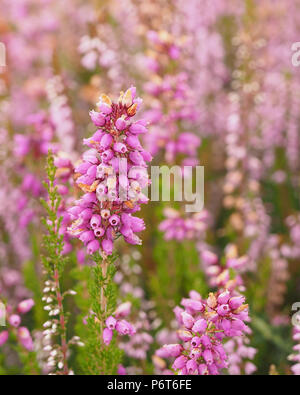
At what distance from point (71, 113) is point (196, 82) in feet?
5.79

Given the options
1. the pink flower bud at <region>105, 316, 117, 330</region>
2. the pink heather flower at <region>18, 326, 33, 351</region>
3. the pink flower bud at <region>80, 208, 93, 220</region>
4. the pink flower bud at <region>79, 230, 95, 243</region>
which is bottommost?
the pink heather flower at <region>18, 326, 33, 351</region>

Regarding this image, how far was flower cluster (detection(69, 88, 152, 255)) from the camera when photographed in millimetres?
2014

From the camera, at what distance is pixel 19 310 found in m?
2.58

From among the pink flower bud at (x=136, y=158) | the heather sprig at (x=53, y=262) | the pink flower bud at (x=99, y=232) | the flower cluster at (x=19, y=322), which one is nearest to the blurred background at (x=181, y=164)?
the flower cluster at (x=19, y=322)

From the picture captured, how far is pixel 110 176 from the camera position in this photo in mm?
2002

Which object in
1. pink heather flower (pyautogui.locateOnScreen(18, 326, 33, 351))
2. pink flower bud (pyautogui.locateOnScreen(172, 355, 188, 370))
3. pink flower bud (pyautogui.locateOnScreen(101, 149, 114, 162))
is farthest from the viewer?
pink heather flower (pyautogui.locateOnScreen(18, 326, 33, 351))

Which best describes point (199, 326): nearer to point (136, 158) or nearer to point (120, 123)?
point (136, 158)

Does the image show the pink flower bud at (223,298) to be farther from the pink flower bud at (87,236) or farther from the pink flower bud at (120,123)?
the pink flower bud at (120,123)

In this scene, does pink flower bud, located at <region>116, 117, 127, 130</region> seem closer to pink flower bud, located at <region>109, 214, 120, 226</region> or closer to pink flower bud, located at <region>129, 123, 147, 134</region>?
pink flower bud, located at <region>129, 123, 147, 134</region>

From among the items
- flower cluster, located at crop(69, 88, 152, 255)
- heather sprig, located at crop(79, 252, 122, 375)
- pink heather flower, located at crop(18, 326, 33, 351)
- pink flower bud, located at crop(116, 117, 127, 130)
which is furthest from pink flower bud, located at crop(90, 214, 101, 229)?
pink heather flower, located at crop(18, 326, 33, 351)

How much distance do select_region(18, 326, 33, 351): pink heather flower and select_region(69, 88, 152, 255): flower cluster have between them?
0.83 meters

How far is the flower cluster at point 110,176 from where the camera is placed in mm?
2014
